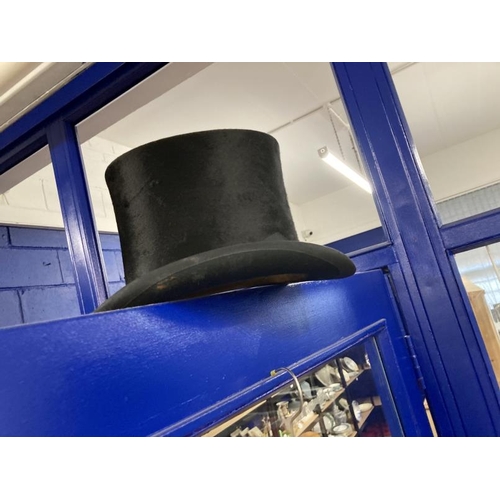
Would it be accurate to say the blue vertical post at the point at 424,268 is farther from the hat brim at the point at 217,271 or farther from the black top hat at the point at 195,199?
the hat brim at the point at 217,271

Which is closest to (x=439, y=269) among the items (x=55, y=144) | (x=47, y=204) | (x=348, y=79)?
(x=348, y=79)

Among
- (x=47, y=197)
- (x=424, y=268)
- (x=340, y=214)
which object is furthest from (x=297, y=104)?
(x=340, y=214)

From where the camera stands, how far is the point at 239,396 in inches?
19.0

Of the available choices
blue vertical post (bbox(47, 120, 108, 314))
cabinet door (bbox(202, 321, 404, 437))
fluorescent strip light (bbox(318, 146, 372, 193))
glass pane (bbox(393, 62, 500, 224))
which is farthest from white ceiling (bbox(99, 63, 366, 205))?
cabinet door (bbox(202, 321, 404, 437))

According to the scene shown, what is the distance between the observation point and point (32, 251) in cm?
201

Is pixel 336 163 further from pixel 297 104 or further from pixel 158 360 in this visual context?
pixel 158 360

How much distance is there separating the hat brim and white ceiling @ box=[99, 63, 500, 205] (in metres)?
2.34

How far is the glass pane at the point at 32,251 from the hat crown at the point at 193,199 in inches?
48.4

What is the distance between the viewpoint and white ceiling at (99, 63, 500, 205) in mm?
2752

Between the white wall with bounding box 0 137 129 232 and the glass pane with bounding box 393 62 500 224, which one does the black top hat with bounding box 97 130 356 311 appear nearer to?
the white wall with bounding box 0 137 129 232

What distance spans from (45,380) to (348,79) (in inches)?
40.8

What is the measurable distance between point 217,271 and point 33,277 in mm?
1880

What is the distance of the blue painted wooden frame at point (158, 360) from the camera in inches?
12.1
